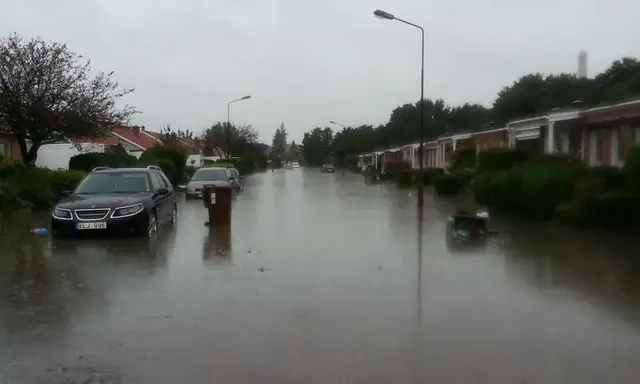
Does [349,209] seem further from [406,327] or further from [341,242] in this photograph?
[406,327]

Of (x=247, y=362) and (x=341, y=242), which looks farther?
(x=341, y=242)

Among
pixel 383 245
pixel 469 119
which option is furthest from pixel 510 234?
pixel 469 119

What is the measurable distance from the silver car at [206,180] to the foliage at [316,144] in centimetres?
11309

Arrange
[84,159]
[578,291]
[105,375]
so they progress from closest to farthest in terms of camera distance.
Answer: [105,375]
[578,291]
[84,159]

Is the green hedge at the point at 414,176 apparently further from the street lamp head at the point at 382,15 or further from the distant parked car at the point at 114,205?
the distant parked car at the point at 114,205

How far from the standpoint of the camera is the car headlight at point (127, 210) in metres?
14.5

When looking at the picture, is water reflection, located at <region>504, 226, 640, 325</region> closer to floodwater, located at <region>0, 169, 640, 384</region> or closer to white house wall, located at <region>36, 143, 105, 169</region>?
floodwater, located at <region>0, 169, 640, 384</region>

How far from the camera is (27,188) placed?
76.1 feet

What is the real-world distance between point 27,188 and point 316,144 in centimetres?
13330

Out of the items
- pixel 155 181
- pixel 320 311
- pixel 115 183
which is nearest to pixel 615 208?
pixel 155 181

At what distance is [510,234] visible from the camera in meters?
16.1

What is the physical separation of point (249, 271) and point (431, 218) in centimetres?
1070

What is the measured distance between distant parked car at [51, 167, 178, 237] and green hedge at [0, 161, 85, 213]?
5.71 meters

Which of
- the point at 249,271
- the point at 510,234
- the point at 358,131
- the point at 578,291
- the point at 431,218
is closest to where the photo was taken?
the point at 578,291
